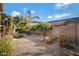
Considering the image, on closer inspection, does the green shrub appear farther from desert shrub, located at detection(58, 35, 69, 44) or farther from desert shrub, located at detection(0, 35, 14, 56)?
desert shrub, located at detection(0, 35, 14, 56)

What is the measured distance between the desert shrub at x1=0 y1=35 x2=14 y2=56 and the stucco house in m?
0.48

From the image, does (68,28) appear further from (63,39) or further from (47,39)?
(47,39)

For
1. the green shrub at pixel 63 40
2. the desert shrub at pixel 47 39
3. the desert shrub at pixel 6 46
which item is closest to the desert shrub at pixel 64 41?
the green shrub at pixel 63 40

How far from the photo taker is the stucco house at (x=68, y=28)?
6.13ft

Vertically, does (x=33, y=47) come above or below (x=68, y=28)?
below

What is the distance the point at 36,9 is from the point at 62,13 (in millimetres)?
287

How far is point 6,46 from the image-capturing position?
6.17 feet

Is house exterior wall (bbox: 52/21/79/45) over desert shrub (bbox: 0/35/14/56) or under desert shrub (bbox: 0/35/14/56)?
over

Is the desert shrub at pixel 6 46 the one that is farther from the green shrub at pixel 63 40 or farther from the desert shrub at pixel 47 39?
the green shrub at pixel 63 40

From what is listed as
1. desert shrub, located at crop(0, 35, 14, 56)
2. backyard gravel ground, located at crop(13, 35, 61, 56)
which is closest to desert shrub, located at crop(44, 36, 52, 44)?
backyard gravel ground, located at crop(13, 35, 61, 56)

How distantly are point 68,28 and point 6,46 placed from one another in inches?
27.5

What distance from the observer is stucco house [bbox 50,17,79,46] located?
1.87 m

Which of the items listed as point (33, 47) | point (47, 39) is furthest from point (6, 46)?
point (47, 39)

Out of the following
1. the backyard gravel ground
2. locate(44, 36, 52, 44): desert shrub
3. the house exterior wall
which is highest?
the house exterior wall
